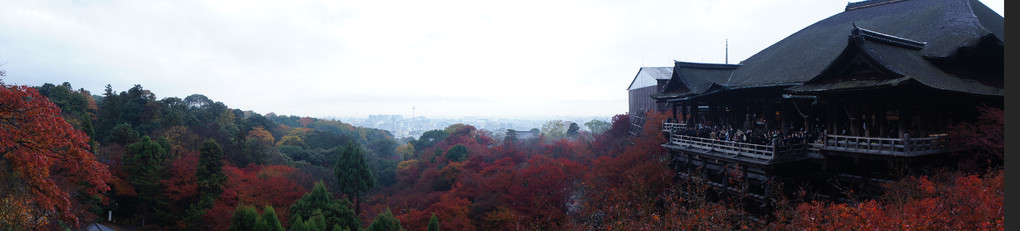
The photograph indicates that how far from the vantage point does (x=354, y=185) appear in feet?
124

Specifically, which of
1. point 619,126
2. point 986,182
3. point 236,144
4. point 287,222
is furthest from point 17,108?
point 619,126

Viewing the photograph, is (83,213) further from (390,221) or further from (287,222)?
(390,221)

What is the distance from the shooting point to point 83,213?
22906 mm

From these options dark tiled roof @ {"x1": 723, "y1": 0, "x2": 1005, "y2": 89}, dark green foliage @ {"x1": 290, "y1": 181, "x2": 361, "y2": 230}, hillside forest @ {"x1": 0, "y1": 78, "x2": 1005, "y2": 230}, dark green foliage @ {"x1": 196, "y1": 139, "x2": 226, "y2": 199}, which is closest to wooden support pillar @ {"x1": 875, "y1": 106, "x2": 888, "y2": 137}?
hillside forest @ {"x1": 0, "y1": 78, "x2": 1005, "y2": 230}

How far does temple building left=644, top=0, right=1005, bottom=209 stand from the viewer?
1583 cm

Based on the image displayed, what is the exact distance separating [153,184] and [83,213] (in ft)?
28.8

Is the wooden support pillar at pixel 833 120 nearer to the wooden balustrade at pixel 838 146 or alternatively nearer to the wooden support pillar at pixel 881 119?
the wooden balustrade at pixel 838 146

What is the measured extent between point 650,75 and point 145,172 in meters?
41.2

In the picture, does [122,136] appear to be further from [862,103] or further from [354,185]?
[862,103]

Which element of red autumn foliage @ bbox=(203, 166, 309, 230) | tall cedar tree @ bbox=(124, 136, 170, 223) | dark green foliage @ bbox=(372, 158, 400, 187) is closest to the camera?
red autumn foliage @ bbox=(203, 166, 309, 230)

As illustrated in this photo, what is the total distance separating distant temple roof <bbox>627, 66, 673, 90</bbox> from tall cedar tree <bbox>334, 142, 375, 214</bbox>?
2698 centimetres

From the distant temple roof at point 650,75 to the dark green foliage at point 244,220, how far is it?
32555 millimetres

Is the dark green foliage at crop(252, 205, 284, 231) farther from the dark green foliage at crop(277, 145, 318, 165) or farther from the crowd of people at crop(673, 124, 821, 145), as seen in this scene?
the dark green foliage at crop(277, 145, 318, 165)

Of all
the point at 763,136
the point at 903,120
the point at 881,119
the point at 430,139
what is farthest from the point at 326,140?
the point at 903,120
